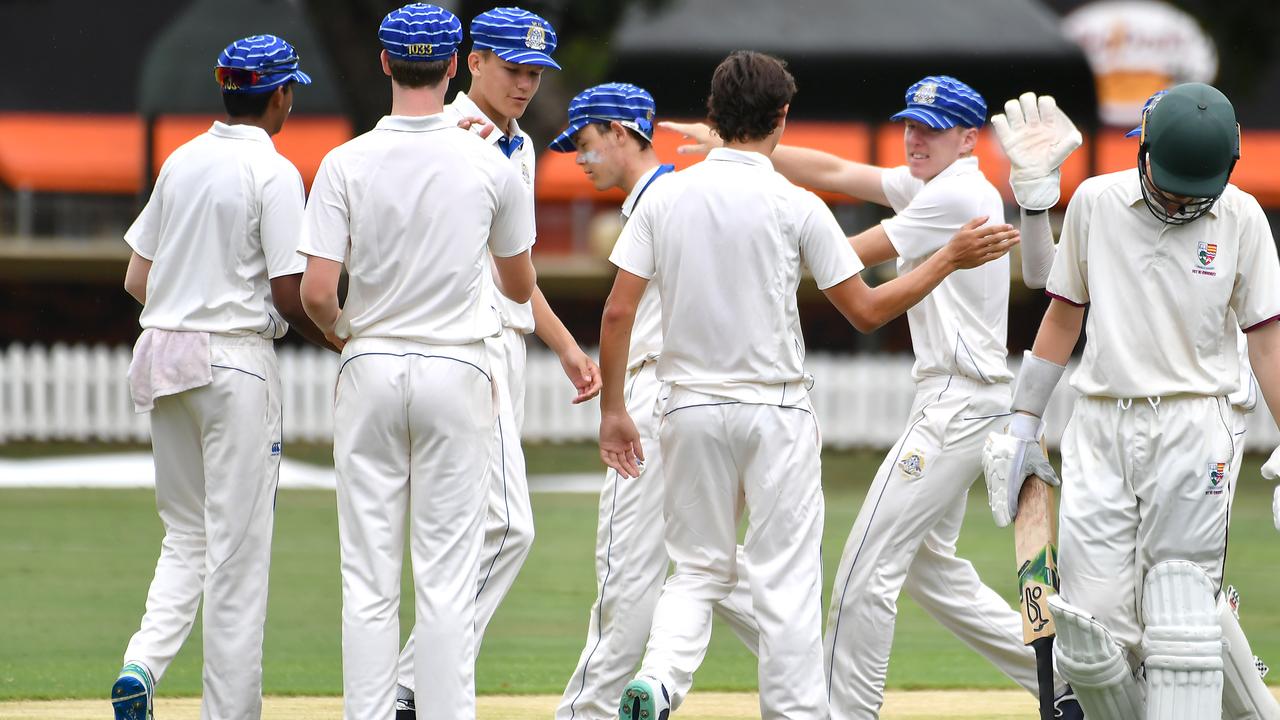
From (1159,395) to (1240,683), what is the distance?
1.05 meters

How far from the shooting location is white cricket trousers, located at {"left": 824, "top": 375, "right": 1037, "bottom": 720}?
6430mm

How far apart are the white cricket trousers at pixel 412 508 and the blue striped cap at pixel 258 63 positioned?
1.15 m

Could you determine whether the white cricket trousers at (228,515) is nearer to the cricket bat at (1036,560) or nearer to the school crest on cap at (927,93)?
the cricket bat at (1036,560)

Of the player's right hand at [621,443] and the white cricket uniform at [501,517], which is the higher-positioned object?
the player's right hand at [621,443]

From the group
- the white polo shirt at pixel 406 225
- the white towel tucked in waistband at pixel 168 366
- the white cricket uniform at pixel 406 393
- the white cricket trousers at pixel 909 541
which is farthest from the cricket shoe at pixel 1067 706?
the white towel tucked in waistband at pixel 168 366

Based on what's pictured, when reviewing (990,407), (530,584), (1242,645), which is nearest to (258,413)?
(990,407)

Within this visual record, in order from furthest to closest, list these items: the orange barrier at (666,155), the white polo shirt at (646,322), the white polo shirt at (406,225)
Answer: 1. the orange barrier at (666,155)
2. the white polo shirt at (646,322)
3. the white polo shirt at (406,225)

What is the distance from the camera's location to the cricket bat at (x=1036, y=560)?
5.70m

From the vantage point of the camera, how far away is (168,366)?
5973 millimetres

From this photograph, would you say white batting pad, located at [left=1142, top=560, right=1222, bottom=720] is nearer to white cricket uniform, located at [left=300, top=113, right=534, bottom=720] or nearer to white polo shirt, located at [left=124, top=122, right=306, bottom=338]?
white cricket uniform, located at [left=300, top=113, right=534, bottom=720]

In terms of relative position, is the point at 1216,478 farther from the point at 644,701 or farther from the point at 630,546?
the point at 630,546

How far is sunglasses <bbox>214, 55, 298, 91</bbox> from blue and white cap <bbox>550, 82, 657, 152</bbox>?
1220mm

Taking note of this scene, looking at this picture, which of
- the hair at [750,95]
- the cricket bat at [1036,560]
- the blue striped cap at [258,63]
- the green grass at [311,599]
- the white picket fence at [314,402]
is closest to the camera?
the cricket bat at [1036,560]

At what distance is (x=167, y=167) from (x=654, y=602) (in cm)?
240
